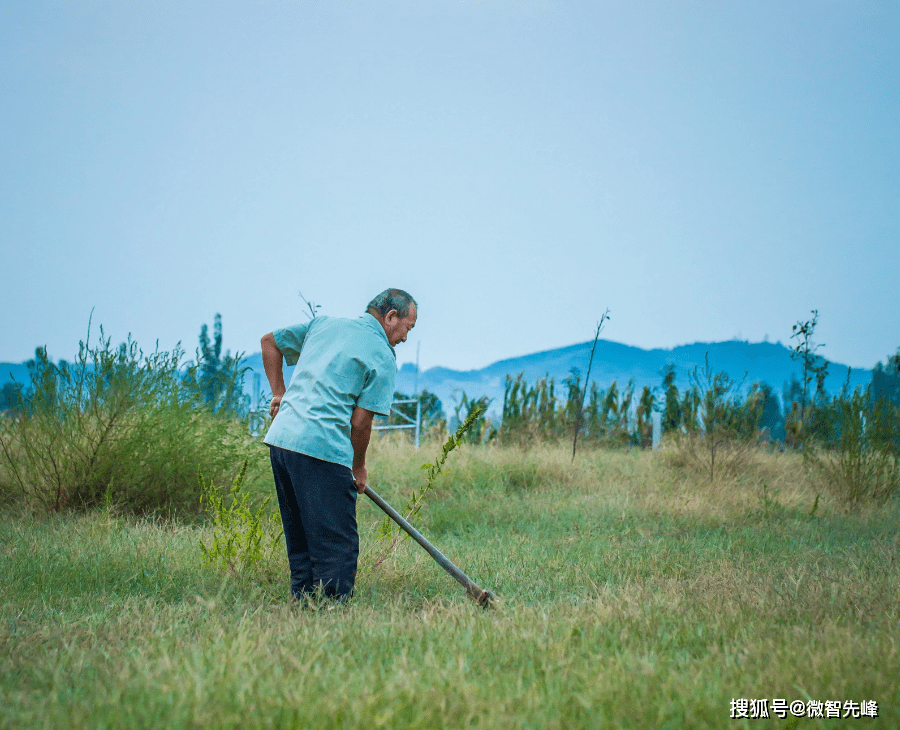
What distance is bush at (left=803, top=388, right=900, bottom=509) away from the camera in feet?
24.5

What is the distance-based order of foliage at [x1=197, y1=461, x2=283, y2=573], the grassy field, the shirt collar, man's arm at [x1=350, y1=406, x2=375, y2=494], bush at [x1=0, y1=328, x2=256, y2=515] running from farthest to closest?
bush at [x1=0, y1=328, x2=256, y2=515], foliage at [x1=197, y1=461, x2=283, y2=573], the shirt collar, man's arm at [x1=350, y1=406, x2=375, y2=494], the grassy field

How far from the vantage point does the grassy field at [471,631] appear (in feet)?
7.24

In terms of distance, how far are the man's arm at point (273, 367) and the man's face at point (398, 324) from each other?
738 millimetres

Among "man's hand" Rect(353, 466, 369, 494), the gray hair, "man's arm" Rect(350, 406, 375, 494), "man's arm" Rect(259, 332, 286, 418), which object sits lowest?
"man's hand" Rect(353, 466, 369, 494)

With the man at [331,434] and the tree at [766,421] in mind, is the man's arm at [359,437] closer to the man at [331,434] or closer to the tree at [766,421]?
the man at [331,434]

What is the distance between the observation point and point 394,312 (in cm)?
392

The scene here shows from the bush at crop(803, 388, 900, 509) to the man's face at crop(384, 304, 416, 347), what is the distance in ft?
18.8

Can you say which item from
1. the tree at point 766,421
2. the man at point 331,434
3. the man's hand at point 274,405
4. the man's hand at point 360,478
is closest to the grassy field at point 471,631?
the man at point 331,434

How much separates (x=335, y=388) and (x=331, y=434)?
248 mm

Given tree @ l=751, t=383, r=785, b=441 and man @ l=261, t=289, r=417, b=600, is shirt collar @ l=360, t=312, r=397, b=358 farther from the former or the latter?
tree @ l=751, t=383, r=785, b=441

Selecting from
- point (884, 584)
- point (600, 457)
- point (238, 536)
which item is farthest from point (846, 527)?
point (238, 536)

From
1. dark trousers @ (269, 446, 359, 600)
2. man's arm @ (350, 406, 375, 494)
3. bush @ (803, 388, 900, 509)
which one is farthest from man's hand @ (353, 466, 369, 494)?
bush @ (803, 388, 900, 509)

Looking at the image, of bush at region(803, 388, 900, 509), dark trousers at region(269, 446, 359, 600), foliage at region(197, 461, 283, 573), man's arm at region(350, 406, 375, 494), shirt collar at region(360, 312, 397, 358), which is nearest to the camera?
dark trousers at region(269, 446, 359, 600)

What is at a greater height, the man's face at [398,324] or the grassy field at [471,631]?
the man's face at [398,324]
